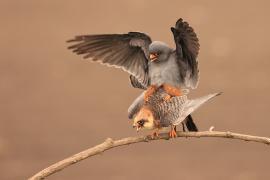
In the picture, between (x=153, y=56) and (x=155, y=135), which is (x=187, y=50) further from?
(x=155, y=135)

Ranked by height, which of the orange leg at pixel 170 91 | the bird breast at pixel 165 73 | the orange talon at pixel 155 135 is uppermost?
the bird breast at pixel 165 73

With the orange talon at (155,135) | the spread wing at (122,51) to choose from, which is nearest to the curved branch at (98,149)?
the orange talon at (155,135)

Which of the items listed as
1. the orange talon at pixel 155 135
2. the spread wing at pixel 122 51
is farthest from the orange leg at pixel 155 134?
the spread wing at pixel 122 51

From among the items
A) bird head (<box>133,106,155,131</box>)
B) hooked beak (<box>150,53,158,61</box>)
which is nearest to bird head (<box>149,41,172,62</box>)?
hooked beak (<box>150,53,158,61</box>)

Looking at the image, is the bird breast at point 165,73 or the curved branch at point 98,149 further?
the bird breast at point 165,73

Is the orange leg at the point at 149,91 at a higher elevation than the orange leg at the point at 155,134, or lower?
higher

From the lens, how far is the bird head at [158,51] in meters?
1.20

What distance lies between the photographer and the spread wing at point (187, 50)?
46.6 inches

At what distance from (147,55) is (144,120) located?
20 cm

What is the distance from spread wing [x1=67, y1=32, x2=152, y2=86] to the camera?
1218 millimetres

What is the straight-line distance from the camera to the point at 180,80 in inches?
49.3

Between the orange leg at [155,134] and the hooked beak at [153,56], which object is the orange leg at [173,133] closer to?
the orange leg at [155,134]

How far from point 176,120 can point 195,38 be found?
0.16 m

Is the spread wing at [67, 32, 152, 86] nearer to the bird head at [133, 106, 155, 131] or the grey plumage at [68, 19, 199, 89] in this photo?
the grey plumage at [68, 19, 199, 89]
